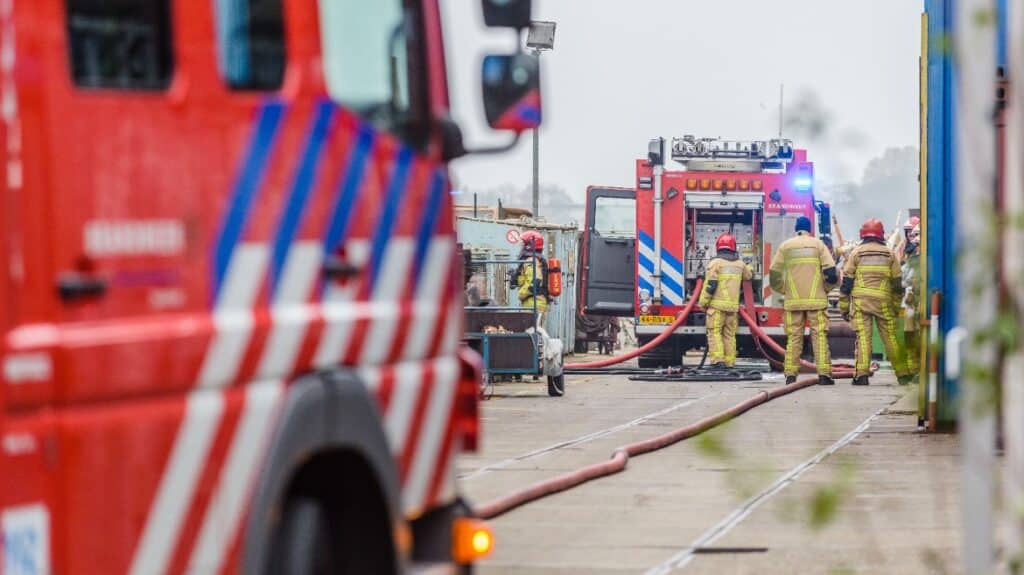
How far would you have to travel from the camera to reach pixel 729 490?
10859 millimetres

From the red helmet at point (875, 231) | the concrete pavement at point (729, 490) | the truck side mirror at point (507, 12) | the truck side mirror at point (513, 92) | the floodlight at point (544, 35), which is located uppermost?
the floodlight at point (544, 35)

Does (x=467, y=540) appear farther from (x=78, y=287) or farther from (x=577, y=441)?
(x=577, y=441)

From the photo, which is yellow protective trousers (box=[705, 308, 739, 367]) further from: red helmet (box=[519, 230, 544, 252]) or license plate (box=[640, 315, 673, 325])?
red helmet (box=[519, 230, 544, 252])

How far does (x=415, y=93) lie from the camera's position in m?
5.67

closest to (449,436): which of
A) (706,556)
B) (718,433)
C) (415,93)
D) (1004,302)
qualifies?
(415,93)

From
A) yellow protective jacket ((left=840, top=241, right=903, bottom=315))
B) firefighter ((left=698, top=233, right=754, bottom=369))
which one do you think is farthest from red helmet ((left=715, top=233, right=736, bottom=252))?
yellow protective jacket ((left=840, top=241, right=903, bottom=315))

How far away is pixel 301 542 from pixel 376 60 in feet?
4.76

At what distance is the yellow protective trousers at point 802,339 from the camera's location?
20.4 m

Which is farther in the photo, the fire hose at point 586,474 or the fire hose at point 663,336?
the fire hose at point 663,336

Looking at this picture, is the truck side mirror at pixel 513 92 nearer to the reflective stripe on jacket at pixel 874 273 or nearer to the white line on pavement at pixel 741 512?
the white line on pavement at pixel 741 512

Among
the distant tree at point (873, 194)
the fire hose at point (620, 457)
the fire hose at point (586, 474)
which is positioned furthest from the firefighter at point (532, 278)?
the distant tree at point (873, 194)

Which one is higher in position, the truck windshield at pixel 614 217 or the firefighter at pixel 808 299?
the truck windshield at pixel 614 217

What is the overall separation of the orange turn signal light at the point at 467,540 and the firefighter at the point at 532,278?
14612 millimetres

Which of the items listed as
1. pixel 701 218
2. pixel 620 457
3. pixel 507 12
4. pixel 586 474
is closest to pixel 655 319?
pixel 701 218
